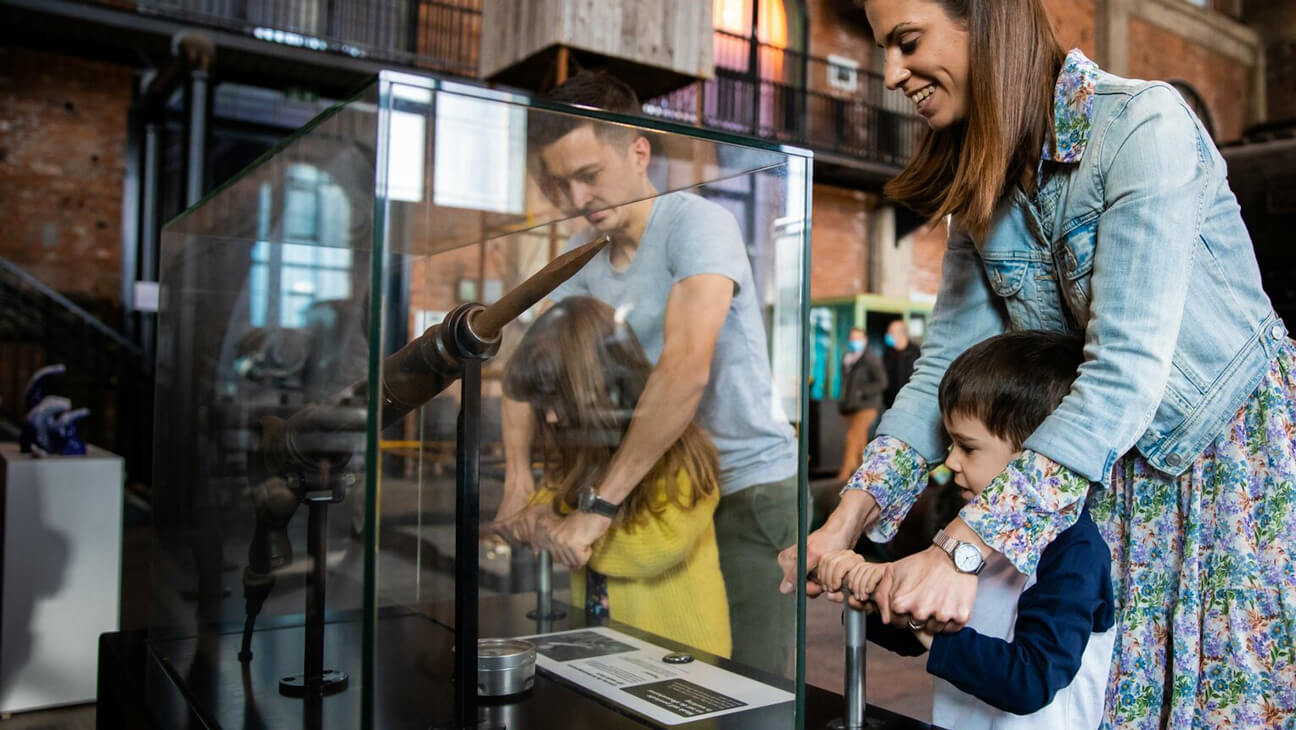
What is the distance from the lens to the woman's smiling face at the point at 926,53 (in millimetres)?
914

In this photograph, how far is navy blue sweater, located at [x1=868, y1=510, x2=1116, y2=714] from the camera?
0.83 meters

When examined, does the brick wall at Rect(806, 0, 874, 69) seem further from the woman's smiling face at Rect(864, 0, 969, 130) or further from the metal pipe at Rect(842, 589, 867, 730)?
the metal pipe at Rect(842, 589, 867, 730)

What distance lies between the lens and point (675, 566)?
1023 mm

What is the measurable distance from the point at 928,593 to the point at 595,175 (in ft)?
1.44

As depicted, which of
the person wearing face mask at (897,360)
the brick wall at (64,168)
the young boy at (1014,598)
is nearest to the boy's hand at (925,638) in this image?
the young boy at (1014,598)

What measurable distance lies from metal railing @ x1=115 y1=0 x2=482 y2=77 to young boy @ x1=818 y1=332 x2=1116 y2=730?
7.33 m

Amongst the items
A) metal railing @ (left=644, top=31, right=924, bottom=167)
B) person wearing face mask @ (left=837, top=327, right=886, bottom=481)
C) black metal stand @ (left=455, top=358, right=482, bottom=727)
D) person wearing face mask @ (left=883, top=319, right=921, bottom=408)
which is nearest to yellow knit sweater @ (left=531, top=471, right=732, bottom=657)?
black metal stand @ (left=455, top=358, right=482, bottom=727)

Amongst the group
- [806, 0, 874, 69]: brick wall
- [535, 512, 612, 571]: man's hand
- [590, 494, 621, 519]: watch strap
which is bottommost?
[535, 512, 612, 571]: man's hand

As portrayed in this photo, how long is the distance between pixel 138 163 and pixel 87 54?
94 cm

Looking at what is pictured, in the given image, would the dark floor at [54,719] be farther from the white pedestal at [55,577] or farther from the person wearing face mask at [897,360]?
the person wearing face mask at [897,360]

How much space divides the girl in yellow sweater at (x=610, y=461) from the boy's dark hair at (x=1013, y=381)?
0.82 ft

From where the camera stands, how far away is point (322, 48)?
7.91 meters

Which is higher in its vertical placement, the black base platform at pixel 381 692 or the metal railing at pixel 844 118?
the metal railing at pixel 844 118

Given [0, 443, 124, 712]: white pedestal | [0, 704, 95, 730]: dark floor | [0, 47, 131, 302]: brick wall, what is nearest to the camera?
[0, 704, 95, 730]: dark floor
